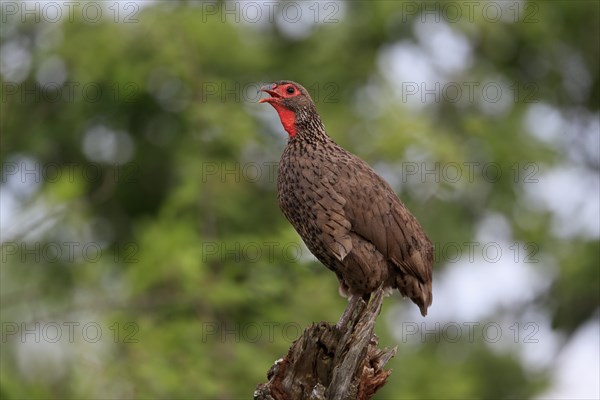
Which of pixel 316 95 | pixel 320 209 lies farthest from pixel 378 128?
pixel 320 209

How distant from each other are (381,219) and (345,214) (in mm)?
280

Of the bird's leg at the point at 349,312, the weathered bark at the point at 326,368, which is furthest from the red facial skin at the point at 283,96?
the weathered bark at the point at 326,368

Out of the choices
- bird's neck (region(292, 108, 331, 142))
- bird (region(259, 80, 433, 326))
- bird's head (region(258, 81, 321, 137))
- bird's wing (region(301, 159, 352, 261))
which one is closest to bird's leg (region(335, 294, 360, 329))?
bird (region(259, 80, 433, 326))

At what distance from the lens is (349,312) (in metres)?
7.93

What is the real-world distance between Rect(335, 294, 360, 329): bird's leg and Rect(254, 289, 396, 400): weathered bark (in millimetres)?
138

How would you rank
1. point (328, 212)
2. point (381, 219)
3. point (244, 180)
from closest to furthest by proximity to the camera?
point (328, 212) < point (381, 219) < point (244, 180)

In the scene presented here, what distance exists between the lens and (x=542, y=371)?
19078 mm

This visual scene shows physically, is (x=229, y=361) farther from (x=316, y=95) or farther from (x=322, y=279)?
(x=316, y=95)

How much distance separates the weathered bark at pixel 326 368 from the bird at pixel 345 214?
1.53ft

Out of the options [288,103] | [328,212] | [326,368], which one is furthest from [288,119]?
[326,368]

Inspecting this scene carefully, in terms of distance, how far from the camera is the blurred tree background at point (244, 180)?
13.3m

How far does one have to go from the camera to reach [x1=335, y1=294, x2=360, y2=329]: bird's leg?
7.56 meters

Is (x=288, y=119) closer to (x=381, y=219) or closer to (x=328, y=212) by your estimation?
(x=328, y=212)


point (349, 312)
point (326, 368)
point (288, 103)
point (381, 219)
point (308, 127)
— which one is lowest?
point (326, 368)
